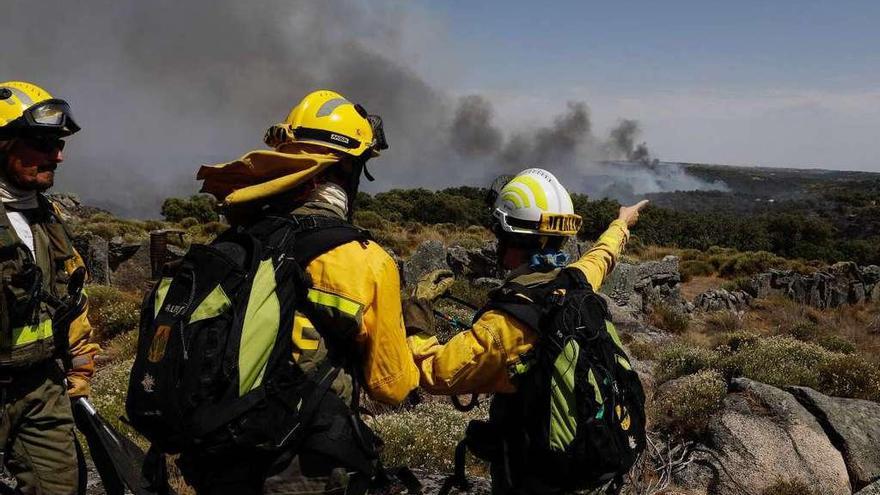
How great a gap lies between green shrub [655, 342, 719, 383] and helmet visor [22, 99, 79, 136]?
6595 millimetres

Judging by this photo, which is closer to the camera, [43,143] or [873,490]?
[43,143]

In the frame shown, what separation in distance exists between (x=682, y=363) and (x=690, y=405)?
6.02 ft

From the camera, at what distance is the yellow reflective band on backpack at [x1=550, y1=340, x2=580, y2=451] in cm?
206

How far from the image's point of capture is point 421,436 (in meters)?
4.94

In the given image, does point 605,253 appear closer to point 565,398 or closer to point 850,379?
point 565,398

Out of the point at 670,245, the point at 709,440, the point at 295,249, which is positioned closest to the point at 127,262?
the point at 709,440

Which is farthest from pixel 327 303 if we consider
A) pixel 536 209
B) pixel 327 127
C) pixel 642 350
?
pixel 642 350

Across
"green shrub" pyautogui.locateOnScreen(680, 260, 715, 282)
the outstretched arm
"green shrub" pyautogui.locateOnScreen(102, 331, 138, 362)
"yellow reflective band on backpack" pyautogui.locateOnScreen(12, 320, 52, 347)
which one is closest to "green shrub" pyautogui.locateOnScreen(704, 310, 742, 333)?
"green shrub" pyautogui.locateOnScreen(680, 260, 715, 282)

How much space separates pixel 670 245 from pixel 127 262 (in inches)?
1057

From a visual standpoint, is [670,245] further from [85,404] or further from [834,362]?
[85,404]

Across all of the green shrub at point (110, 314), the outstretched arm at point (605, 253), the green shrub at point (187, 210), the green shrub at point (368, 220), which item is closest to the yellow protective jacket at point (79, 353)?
the outstretched arm at point (605, 253)

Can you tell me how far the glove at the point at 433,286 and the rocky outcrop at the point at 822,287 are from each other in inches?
612

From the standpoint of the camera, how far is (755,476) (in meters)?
4.84

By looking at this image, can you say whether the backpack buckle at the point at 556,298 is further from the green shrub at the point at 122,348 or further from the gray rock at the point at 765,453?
the green shrub at the point at 122,348
